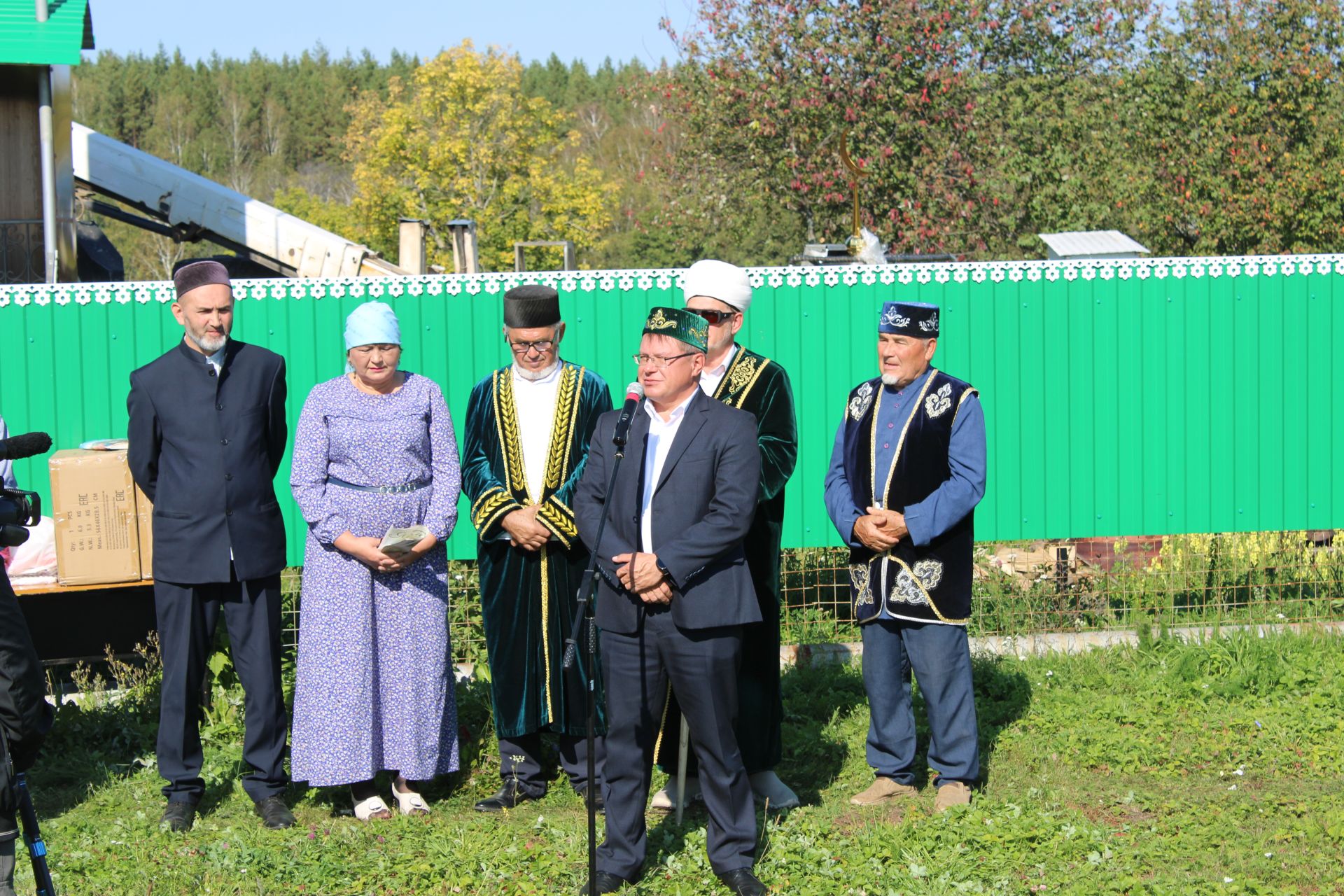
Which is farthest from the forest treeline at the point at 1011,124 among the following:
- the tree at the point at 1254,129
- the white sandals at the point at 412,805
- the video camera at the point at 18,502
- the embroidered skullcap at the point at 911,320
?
the video camera at the point at 18,502

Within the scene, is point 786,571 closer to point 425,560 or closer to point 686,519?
point 425,560

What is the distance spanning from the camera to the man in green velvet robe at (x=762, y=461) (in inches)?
190

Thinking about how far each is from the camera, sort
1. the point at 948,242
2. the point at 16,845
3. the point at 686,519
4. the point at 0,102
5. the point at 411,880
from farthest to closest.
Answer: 1. the point at 948,242
2. the point at 0,102
3. the point at 16,845
4. the point at 411,880
5. the point at 686,519

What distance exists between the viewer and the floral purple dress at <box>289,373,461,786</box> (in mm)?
4941

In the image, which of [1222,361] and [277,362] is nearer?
[277,362]

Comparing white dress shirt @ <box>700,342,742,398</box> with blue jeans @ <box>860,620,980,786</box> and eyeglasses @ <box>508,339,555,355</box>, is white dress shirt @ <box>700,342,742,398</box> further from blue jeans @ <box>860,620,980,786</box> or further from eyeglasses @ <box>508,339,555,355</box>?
blue jeans @ <box>860,620,980,786</box>

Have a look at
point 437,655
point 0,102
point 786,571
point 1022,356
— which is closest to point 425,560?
point 437,655

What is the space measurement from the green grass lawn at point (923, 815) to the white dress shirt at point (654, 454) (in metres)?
1.15

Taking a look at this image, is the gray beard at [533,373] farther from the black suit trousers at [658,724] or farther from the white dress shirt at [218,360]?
the black suit trousers at [658,724]

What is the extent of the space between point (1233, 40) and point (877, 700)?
15.9m

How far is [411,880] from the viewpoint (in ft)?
14.6

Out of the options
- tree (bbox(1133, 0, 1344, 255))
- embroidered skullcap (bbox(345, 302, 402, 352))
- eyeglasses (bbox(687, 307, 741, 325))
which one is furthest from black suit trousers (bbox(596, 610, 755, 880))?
tree (bbox(1133, 0, 1344, 255))

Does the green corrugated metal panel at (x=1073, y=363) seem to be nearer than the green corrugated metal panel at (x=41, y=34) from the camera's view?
Yes

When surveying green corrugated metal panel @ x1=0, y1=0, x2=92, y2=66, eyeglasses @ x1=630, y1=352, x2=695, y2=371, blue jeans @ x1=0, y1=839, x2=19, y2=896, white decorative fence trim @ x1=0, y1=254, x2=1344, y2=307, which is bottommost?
blue jeans @ x1=0, y1=839, x2=19, y2=896
